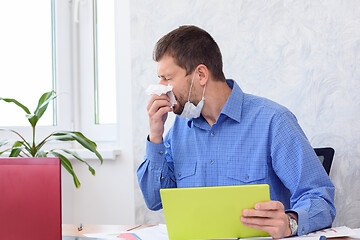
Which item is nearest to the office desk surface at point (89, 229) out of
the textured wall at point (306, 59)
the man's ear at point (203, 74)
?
the man's ear at point (203, 74)

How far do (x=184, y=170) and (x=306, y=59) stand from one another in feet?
2.66

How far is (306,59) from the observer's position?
1946 mm

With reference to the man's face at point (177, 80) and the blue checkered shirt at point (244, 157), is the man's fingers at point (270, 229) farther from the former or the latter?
the man's face at point (177, 80)

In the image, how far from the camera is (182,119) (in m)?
1.64

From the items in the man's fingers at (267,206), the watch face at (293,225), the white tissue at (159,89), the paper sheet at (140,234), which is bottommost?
the paper sheet at (140,234)

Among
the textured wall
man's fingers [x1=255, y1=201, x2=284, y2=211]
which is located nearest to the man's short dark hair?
the textured wall

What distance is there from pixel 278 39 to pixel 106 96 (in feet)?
3.60

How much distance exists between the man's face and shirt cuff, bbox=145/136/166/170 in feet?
0.47

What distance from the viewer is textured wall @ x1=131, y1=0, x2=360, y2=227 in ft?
6.11

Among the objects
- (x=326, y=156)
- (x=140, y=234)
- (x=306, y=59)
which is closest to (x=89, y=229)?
(x=140, y=234)

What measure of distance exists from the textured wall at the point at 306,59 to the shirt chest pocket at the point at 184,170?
67 cm

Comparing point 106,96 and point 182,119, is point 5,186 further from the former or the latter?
point 106,96

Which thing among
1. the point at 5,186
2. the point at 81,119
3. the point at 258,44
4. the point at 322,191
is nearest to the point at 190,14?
the point at 258,44

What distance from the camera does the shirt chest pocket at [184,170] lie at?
Answer: 1514 millimetres
